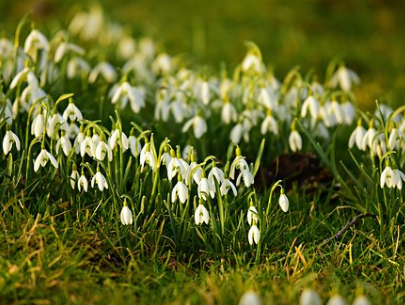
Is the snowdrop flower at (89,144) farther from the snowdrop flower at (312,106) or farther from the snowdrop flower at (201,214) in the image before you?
the snowdrop flower at (312,106)

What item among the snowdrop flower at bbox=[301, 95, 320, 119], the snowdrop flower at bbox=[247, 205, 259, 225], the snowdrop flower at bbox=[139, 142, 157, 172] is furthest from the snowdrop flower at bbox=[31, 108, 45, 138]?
the snowdrop flower at bbox=[301, 95, 320, 119]

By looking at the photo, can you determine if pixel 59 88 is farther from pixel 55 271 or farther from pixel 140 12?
pixel 140 12

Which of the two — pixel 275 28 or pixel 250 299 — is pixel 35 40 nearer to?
pixel 250 299

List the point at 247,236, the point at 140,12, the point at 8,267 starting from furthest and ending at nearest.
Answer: the point at 140,12 < the point at 247,236 < the point at 8,267

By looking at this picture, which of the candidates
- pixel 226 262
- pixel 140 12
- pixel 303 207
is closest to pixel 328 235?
pixel 303 207

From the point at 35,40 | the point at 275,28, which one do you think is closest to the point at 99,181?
the point at 35,40
